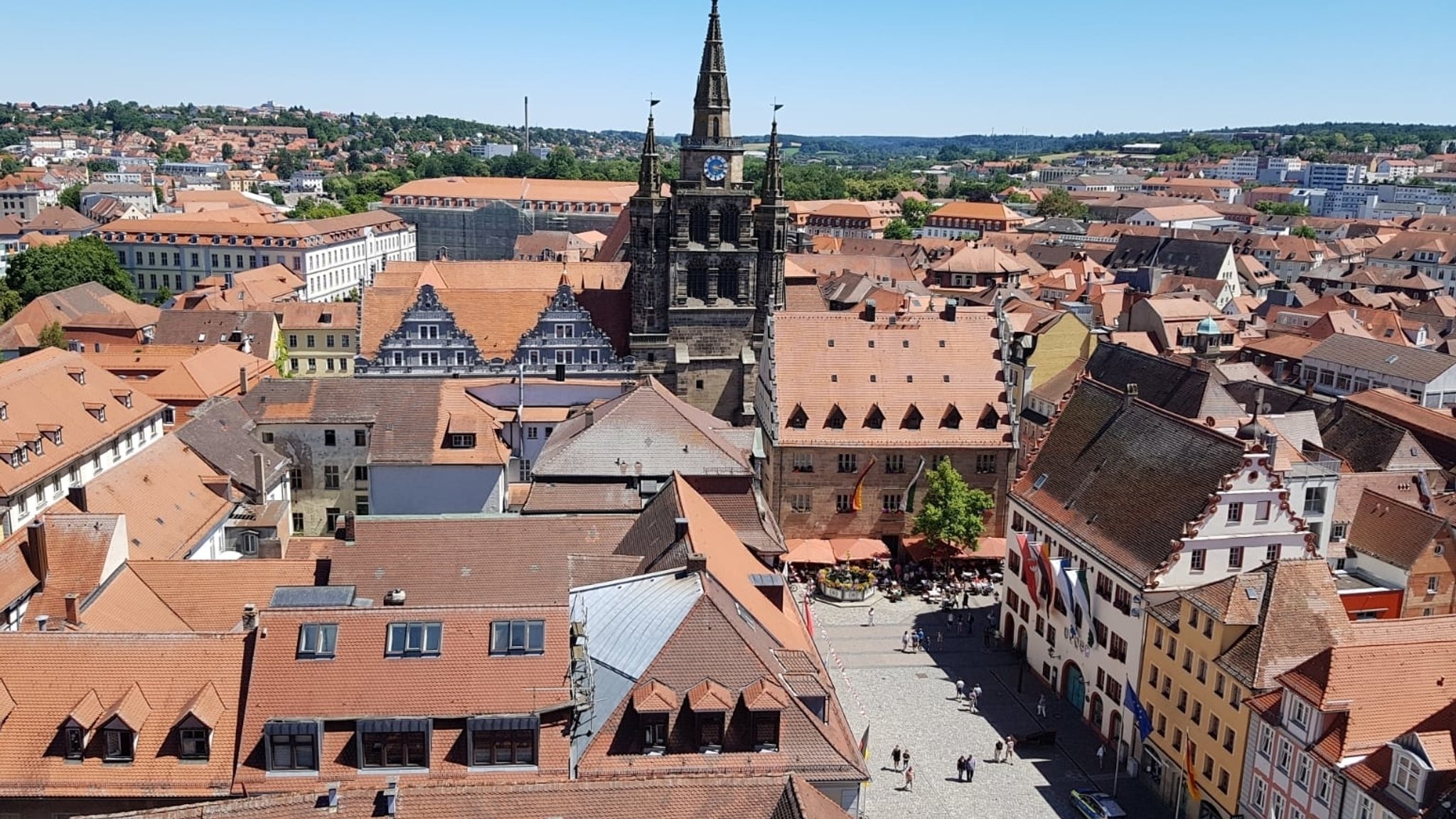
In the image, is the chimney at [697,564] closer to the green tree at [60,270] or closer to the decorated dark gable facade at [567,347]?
the decorated dark gable facade at [567,347]

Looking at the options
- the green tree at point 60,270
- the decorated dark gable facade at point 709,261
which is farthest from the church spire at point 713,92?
the green tree at point 60,270

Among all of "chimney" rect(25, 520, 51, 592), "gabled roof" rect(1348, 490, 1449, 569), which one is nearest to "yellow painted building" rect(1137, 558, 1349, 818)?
"gabled roof" rect(1348, 490, 1449, 569)

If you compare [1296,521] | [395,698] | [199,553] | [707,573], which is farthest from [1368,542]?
[199,553]

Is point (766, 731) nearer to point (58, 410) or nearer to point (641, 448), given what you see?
point (641, 448)

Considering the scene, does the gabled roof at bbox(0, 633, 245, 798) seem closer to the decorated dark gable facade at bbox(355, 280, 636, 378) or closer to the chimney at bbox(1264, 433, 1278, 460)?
the chimney at bbox(1264, 433, 1278, 460)

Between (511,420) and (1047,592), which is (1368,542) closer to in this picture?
(1047,592)
